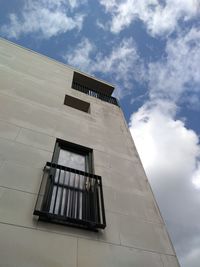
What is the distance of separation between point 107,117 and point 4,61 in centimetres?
472

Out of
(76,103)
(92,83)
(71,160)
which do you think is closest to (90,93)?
(76,103)

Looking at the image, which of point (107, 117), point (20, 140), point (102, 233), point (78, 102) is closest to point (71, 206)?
point (102, 233)

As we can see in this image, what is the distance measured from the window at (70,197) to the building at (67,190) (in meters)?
0.02

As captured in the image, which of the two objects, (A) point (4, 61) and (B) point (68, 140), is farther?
(A) point (4, 61)

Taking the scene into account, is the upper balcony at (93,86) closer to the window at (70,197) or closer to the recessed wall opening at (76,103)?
the recessed wall opening at (76,103)

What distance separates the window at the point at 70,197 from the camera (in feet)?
11.7

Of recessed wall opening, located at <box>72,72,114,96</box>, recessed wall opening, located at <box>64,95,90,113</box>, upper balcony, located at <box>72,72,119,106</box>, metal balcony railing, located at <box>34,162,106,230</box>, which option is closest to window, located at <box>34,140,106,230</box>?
metal balcony railing, located at <box>34,162,106,230</box>

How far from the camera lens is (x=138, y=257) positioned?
360 centimetres

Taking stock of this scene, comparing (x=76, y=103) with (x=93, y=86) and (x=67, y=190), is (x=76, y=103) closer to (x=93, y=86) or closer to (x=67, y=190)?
(x=93, y=86)

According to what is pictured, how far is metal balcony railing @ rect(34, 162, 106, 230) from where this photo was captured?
3.57 m

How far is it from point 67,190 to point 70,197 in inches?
7.5

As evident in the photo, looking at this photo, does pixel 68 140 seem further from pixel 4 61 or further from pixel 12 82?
pixel 4 61

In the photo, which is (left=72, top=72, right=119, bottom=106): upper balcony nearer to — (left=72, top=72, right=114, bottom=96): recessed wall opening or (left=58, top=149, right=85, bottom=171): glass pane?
(left=72, top=72, right=114, bottom=96): recessed wall opening

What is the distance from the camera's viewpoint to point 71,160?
5.45 meters
